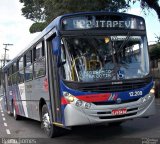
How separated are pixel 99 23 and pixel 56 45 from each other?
4.04 ft

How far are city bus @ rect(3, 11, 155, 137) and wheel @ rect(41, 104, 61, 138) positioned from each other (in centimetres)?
16

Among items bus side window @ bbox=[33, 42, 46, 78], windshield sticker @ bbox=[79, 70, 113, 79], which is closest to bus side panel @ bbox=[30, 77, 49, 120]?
bus side window @ bbox=[33, 42, 46, 78]

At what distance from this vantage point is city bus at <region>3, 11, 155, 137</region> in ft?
32.0

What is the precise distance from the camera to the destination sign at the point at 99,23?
10.2m

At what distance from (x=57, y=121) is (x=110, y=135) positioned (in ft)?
5.50

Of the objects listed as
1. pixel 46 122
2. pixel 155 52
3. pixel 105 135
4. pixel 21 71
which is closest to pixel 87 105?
pixel 105 135

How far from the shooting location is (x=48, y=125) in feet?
37.4

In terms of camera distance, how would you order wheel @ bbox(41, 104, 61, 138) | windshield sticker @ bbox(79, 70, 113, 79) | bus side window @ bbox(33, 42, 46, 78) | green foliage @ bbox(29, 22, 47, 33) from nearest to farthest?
windshield sticker @ bbox(79, 70, 113, 79) → wheel @ bbox(41, 104, 61, 138) → bus side window @ bbox(33, 42, 46, 78) → green foliage @ bbox(29, 22, 47, 33)

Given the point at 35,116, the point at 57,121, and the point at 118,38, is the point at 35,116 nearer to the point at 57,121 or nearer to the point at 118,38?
the point at 57,121

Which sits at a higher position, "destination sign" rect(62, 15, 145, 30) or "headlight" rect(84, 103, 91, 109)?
"destination sign" rect(62, 15, 145, 30)

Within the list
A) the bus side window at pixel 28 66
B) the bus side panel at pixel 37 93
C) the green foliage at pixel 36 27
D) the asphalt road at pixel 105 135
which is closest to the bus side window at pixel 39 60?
the bus side panel at pixel 37 93

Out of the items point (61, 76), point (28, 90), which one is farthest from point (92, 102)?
point (28, 90)

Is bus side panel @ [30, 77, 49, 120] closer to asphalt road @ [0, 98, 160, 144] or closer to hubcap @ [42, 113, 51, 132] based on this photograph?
hubcap @ [42, 113, 51, 132]

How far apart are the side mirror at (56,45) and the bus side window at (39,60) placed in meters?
0.97
